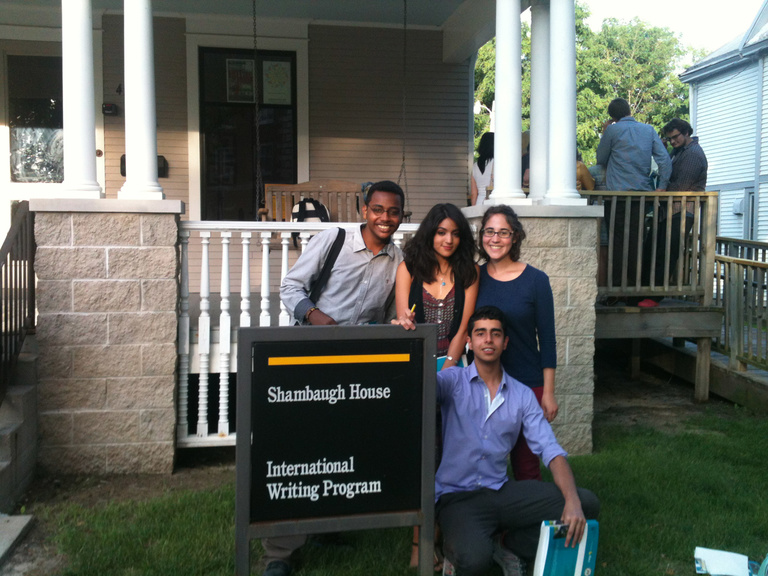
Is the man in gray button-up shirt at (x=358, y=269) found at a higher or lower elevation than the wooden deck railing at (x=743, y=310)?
higher

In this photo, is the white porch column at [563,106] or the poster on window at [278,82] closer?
the white porch column at [563,106]

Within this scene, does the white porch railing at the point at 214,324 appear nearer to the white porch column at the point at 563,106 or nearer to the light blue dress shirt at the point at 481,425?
the white porch column at the point at 563,106

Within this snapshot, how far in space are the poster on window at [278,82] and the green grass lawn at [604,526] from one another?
5.28 metres

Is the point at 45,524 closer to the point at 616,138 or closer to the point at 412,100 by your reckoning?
the point at 616,138

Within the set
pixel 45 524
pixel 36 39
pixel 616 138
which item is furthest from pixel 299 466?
pixel 36 39

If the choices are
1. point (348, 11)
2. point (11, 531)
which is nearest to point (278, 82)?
point (348, 11)

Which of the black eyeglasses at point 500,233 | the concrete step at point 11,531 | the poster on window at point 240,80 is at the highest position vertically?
the poster on window at point 240,80

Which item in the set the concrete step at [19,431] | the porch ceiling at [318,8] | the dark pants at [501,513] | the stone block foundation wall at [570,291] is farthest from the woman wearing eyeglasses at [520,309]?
the porch ceiling at [318,8]

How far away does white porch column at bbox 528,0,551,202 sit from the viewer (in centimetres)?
614

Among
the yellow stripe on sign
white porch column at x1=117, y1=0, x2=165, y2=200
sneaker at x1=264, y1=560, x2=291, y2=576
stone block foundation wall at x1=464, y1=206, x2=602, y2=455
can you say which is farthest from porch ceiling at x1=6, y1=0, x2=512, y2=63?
sneaker at x1=264, y1=560, x2=291, y2=576

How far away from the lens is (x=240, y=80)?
8523 mm

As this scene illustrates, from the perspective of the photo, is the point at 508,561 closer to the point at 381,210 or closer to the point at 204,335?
the point at 381,210

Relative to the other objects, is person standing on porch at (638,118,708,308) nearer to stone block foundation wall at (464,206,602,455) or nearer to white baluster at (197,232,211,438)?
stone block foundation wall at (464,206,602,455)

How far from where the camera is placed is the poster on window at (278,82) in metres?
8.61
